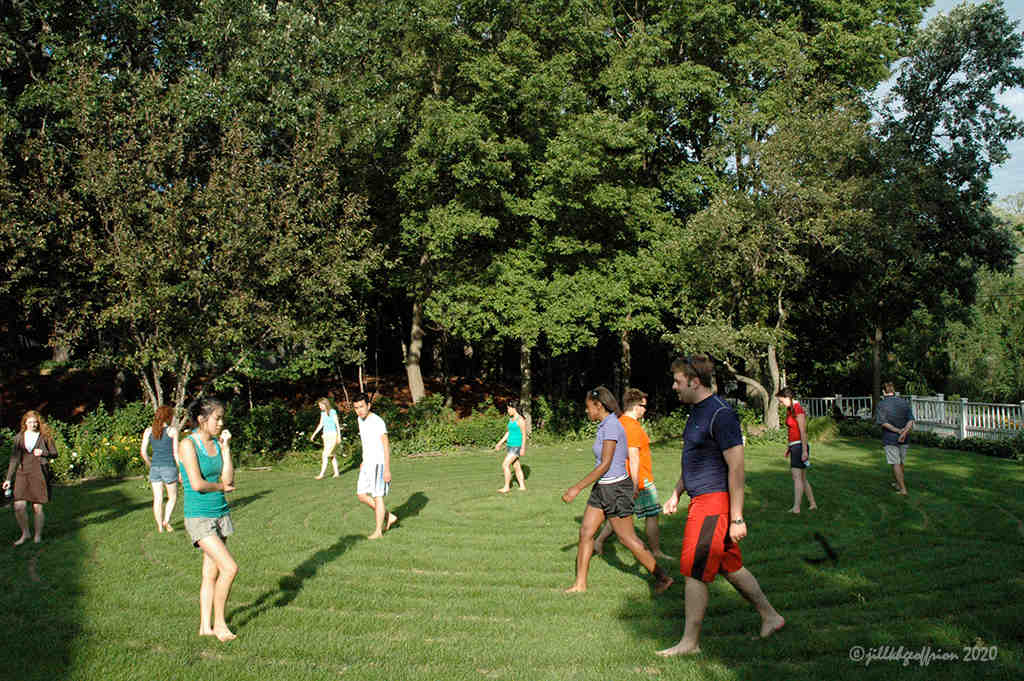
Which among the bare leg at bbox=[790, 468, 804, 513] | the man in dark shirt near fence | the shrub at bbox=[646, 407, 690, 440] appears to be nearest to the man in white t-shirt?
the bare leg at bbox=[790, 468, 804, 513]

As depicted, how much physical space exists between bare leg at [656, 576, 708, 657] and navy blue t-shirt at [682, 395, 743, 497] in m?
0.70

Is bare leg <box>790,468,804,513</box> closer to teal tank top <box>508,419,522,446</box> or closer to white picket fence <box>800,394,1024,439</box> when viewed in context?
teal tank top <box>508,419,522,446</box>

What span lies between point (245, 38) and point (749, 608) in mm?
21004

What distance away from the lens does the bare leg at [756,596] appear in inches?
226

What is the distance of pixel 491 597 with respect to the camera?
7.45 metres

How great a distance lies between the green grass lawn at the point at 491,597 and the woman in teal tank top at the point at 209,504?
1.06ft

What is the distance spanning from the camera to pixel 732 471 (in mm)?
5461

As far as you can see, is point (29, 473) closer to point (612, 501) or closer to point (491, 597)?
point (491, 597)

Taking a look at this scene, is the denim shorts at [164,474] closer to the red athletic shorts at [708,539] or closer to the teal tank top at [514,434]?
the teal tank top at [514,434]

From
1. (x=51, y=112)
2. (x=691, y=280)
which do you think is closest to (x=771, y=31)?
(x=691, y=280)

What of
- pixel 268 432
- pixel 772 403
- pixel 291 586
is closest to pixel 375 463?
pixel 291 586

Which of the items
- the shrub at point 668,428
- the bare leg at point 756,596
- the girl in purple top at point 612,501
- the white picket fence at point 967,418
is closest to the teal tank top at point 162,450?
the girl in purple top at point 612,501

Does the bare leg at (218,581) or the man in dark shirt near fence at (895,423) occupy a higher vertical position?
the man in dark shirt near fence at (895,423)

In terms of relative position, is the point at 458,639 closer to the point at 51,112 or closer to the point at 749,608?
the point at 749,608
